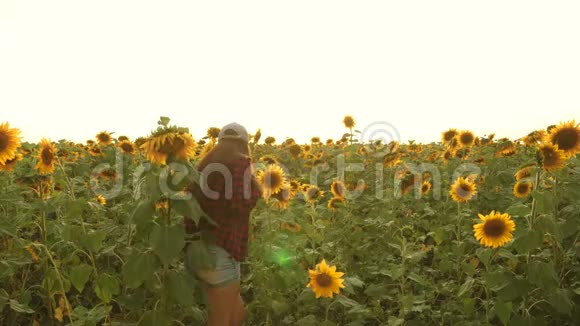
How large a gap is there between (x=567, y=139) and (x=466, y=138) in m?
4.82

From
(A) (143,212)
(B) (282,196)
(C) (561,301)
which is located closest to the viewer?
(A) (143,212)

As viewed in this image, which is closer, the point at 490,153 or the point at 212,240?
the point at 212,240

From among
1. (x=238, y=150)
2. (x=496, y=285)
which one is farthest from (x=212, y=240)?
(x=496, y=285)

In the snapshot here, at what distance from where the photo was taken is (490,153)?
945 cm

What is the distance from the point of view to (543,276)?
3.80 meters

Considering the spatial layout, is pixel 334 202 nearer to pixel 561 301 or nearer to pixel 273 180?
pixel 273 180

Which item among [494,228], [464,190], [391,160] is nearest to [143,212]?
[494,228]

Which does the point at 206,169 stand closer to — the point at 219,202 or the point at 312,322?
the point at 219,202

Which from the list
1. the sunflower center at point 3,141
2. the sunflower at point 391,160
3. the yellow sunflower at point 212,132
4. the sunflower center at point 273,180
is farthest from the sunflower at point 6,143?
the sunflower at point 391,160

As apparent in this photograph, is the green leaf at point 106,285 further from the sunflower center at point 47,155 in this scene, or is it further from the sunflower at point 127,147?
the sunflower at point 127,147

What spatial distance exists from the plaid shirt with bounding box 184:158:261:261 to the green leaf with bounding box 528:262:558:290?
2.25 m

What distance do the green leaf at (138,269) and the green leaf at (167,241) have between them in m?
0.19

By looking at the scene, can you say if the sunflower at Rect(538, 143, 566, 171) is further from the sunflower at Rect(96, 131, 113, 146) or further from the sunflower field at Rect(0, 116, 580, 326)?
the sunflower at Rect(96, 131, 113, 146)

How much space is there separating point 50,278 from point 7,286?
151 cm
